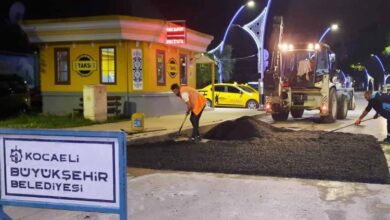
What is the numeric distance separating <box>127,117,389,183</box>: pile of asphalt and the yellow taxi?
13.2 metres

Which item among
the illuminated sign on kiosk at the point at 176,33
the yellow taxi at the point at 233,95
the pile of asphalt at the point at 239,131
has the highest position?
the illuminated sign on kiosk at the point at 176,33

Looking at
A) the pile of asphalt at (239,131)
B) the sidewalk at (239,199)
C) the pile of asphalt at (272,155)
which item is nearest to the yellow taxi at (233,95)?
the pile of asphalt at (239,131)

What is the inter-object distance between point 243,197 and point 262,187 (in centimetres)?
69

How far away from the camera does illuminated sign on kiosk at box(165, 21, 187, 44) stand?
19297mm

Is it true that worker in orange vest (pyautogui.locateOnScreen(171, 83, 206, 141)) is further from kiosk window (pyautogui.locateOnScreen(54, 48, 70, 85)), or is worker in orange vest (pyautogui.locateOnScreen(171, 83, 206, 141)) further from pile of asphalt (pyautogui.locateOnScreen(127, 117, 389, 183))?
kiosk window (pyautogui.locateOnScreen(54, 48, 70, 85))

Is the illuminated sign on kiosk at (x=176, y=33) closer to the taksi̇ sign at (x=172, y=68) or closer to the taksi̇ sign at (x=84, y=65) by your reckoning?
the taksi̇ sign at (x=172, y=68)

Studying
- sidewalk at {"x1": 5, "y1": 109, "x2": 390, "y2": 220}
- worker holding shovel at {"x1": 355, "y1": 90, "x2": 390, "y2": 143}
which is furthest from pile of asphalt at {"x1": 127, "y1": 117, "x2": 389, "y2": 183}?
worker holding shovel at {"x1": 355, "y1": 90, "x2": 390, "y2": 143}

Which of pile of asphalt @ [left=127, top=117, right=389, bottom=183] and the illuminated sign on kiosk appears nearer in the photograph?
pile of asphalt @ [left=127, top=117, right=389, bottom=183]

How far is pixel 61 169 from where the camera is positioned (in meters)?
4.50

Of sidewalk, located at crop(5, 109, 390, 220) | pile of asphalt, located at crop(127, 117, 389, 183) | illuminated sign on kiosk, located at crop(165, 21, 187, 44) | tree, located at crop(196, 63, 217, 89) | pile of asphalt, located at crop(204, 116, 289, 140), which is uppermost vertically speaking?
illuminated sign on kiosk, located at crop(165, 21, 187, 44)

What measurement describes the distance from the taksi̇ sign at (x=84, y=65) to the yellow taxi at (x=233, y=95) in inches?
348

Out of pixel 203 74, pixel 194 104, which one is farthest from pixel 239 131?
pixel 203 74

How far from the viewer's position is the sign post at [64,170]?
438 cm

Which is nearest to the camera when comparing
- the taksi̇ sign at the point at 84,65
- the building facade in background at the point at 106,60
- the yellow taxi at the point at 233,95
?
the building facade in background at the point at 106,60
